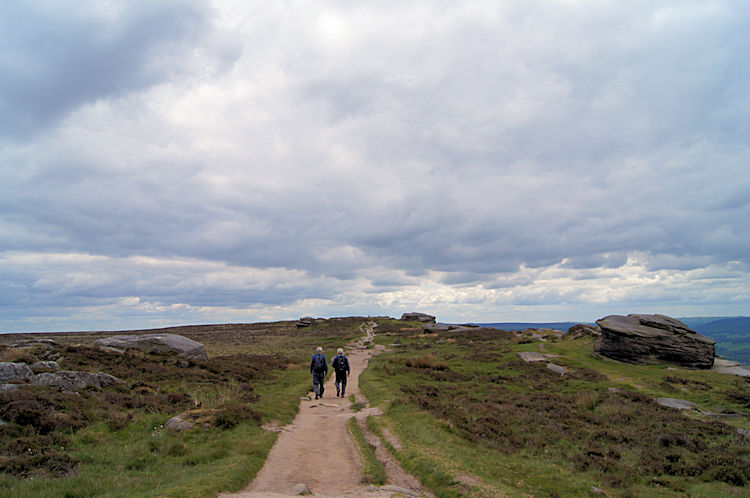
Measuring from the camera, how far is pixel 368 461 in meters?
13.6

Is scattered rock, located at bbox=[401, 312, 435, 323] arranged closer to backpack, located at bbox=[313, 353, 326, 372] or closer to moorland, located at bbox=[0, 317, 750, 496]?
moorland, located at bbox=[0, 317, 750, 496]

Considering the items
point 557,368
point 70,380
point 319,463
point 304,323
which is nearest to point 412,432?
point 319,463

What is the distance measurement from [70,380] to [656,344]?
49279 mm

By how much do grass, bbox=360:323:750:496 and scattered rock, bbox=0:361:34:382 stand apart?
17875mm

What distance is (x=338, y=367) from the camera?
1003 inches

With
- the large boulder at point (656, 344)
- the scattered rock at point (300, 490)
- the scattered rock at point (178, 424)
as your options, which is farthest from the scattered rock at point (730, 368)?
the scattered rock at point (178, 424)

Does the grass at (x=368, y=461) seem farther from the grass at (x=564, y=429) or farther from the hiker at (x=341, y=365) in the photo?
the hiker at (x=341, y=365)

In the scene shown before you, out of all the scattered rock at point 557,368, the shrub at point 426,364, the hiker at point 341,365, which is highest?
the hiker at point 341,365

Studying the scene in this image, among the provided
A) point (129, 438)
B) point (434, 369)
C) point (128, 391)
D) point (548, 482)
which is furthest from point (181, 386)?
point (434, 369)

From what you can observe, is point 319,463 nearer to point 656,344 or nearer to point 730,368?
point 656,344

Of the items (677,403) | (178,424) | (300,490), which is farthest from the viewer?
(677,403)

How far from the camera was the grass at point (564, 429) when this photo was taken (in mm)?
13102

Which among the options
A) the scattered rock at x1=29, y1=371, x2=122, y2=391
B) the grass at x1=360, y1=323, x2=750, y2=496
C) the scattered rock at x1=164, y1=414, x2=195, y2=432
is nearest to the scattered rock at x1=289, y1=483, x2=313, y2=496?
the grass at x1=360, y1=323, x2=750, y2=496

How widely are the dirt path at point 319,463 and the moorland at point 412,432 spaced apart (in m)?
0.53
